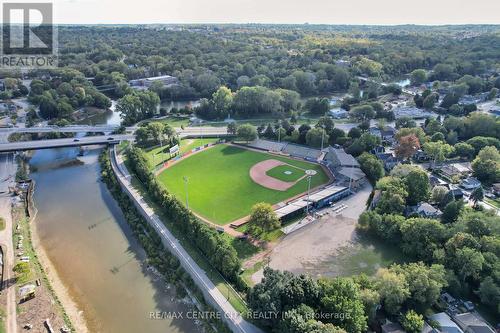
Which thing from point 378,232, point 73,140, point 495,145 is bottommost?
point 378,232

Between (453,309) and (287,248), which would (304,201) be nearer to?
(287,248)

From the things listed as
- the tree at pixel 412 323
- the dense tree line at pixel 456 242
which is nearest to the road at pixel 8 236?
the tree at pixel 412 323

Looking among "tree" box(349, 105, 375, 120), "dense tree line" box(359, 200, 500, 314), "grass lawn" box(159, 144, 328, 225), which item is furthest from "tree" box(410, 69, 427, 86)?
"dense tree line" box(359, 200, 500, 314)

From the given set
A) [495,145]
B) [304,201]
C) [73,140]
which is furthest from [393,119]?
[73,140]

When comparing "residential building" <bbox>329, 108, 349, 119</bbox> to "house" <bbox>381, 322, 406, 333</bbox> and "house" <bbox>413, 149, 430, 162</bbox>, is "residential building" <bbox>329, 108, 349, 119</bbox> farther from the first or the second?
"house" <bbox>381, 322, 406, 333</bbox>

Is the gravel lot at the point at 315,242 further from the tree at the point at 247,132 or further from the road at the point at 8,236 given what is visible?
the tree at the point at 247,132

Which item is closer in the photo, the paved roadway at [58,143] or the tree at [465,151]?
the tree at [465,151]
